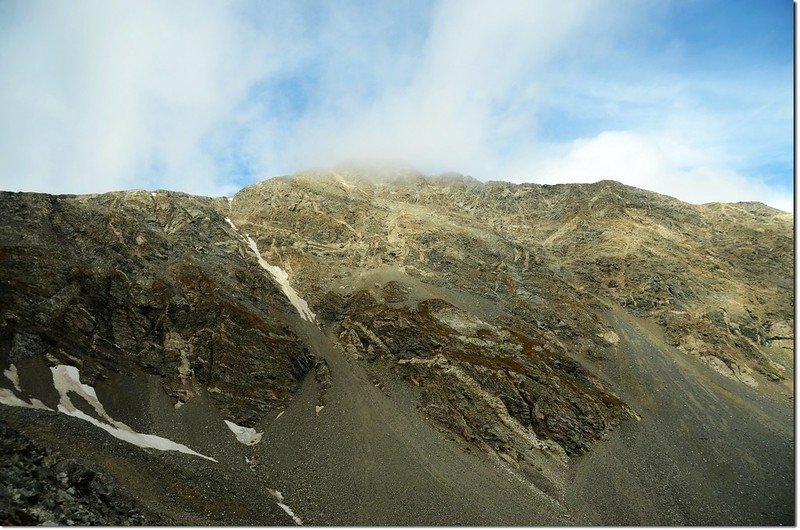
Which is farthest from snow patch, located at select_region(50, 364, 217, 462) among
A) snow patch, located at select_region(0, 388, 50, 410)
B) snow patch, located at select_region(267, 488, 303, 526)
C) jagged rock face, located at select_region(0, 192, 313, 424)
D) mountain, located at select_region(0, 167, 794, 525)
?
Result: snow patch, located at select_region(267, 488, 303, 526)

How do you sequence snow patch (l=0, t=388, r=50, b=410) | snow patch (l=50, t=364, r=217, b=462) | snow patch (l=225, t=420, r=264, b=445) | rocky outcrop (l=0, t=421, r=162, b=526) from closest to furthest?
rocky outcrop (l=0, t=421, r=162, b=526) < snow patch (l=0, t=388, r=50, b=410) < snow patch (l=50, t=364, r=217, b=462) < snow patch (l=225, t=420, r=264, b=445)

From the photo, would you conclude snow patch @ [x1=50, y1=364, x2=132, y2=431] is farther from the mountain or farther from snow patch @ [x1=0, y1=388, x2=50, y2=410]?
snow patch @ [x1=0, y1=388, x2=50, y2=410]

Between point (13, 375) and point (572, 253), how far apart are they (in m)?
99.2

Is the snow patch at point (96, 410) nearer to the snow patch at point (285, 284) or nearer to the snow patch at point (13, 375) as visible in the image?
the snow patch at point (13, 375)

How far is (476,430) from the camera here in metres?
55.4

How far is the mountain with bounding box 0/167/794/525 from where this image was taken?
136ft

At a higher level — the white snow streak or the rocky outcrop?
the white snow streak

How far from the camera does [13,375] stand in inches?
1655

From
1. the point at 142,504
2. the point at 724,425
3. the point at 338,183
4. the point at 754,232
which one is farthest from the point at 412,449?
the point at 754,232

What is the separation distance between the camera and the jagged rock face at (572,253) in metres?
74.8

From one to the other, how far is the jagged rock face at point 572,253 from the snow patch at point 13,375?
42.2m

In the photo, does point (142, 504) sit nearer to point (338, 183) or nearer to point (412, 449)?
point (412, 449)

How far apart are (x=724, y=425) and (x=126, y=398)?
256 ft

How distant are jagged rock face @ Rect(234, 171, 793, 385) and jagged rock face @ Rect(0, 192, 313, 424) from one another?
1578 centimetres
